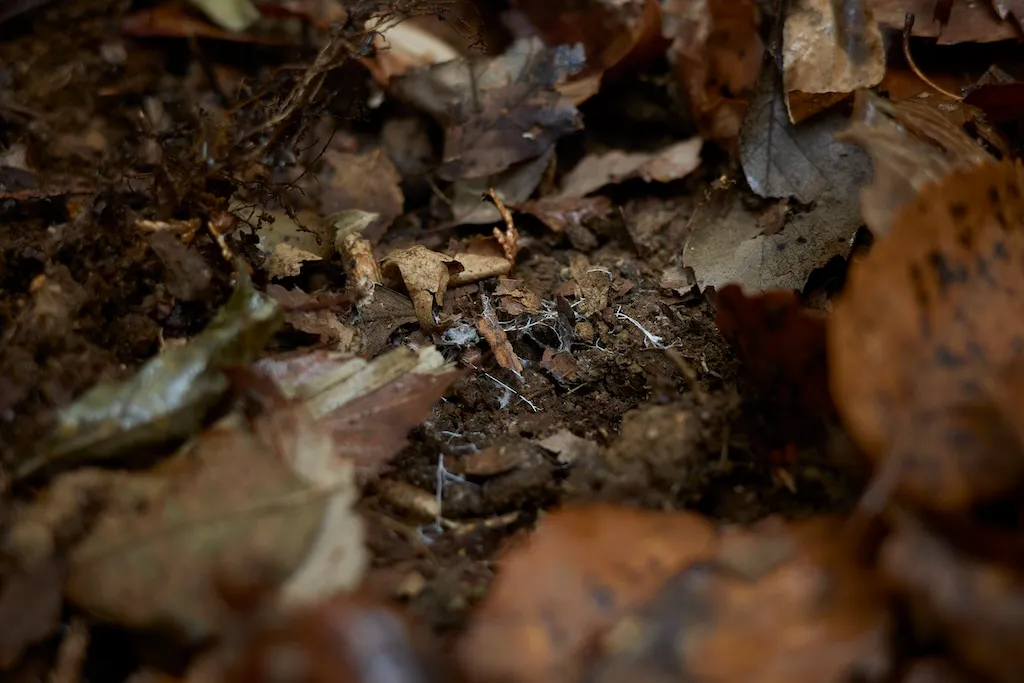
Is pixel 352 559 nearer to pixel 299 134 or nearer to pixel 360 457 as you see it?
pixel 360 457

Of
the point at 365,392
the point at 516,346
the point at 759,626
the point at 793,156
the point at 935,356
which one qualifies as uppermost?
the point at 935,356

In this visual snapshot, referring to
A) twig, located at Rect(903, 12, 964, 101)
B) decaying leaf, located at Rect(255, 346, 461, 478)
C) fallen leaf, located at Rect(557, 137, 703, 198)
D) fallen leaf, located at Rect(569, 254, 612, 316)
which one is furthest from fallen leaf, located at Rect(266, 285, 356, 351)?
twig, located at Rect(903, 12, 964, 101)

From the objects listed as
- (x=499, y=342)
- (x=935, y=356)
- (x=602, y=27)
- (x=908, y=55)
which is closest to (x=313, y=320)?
(x=499, y=342)

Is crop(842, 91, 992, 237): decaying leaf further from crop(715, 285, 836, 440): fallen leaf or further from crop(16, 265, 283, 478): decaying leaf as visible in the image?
crop(16, 265, 283, 478): decaying leaf

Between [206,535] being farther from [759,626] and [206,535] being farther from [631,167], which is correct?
[631,167]

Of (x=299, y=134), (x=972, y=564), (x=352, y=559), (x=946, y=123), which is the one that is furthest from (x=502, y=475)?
(x=946, y=123)
